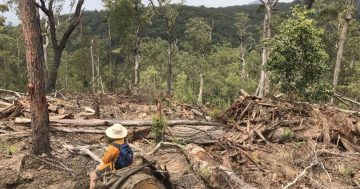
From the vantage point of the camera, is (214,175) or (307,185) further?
(307,185)

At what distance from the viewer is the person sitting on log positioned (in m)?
6.83

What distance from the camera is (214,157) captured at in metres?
10.1

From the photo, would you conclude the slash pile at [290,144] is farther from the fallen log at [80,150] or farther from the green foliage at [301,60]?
the fallen log at [80,150]

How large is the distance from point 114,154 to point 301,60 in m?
10.1

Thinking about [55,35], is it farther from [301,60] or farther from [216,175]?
[216,175]

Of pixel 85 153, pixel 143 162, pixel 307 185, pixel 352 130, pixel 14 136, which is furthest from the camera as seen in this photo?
pixel 352 130

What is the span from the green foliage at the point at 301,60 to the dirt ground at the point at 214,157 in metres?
3.96

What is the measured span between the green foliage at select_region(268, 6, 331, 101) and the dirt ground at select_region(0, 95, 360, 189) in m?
3.96

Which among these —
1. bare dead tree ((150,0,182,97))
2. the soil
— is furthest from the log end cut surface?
bare dead tree ((150,0,182,97))

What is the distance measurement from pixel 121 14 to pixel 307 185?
30.6m

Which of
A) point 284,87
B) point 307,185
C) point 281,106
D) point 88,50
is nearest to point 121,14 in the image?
point 88,50

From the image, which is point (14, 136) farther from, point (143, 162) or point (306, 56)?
point (306, 56)

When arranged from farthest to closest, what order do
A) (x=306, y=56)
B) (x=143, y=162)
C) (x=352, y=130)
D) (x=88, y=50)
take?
(x=88, y=50), (x=306, y=56), (x=352, y=130), (x=143, y=162)

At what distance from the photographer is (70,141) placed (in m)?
11.1
